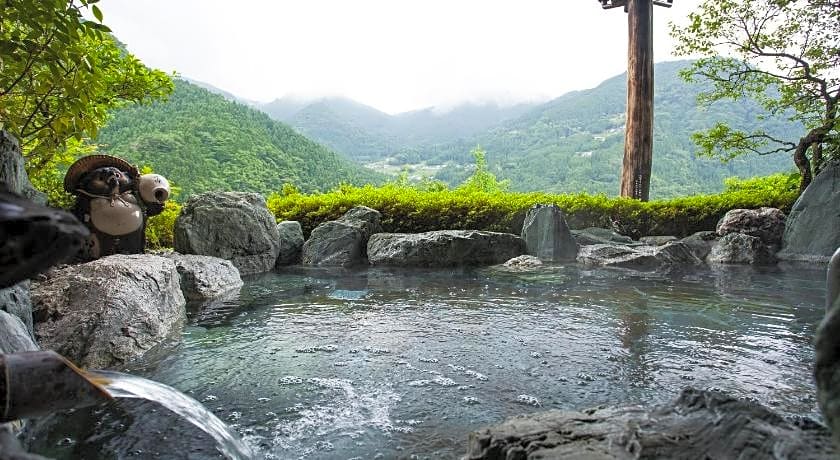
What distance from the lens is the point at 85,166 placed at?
207 inches

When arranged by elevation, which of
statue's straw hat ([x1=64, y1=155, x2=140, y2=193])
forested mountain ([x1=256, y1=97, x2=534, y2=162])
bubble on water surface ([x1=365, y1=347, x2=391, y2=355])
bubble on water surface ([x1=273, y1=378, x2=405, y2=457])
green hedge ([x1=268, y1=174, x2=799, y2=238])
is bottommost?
bubble on water surface ([x1=273, y1=378, x2=405, y2=457])

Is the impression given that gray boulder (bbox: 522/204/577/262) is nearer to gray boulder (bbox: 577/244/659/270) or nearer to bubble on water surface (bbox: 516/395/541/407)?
gray boulder (bbox: 577/244/659/270)

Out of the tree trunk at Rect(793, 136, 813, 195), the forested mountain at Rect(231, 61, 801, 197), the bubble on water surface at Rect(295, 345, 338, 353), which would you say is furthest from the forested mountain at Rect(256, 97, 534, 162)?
the bubble on water surface at Rect(295, 345, 338, 353)

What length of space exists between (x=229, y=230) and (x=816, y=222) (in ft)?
31.4

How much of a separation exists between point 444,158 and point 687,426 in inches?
2210

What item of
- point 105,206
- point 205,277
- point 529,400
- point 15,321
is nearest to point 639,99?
point 205,277

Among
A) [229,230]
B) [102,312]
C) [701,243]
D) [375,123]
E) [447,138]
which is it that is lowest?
[102,312]

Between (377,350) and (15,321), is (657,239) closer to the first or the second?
(377,350)

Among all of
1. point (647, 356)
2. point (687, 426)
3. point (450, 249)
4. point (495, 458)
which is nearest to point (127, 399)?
point (495, 458)

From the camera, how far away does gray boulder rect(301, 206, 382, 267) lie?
28.6 ft

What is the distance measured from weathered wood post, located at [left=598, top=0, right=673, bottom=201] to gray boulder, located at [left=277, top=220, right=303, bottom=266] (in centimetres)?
772

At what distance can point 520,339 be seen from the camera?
3.86 metres

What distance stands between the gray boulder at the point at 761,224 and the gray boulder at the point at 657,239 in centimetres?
99

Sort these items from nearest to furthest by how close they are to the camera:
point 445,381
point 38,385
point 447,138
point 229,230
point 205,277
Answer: point 38,385, point 445,381, point 205,277, point 229,230, point 447,138
